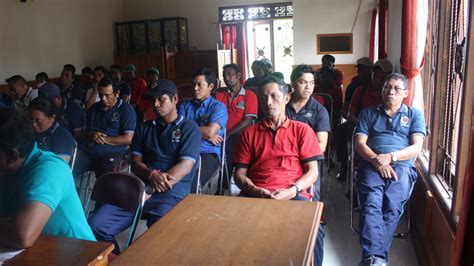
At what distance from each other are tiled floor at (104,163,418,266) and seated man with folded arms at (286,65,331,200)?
66 centimetres

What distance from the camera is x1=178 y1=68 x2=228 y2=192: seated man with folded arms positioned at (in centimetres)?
327

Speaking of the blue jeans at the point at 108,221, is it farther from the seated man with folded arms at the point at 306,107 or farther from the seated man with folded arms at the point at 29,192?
the seated man with folded arms at the point at 306,107

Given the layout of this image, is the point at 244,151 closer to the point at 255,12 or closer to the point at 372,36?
the point at 372,36

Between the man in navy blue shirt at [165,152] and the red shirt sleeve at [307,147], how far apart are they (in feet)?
2.13

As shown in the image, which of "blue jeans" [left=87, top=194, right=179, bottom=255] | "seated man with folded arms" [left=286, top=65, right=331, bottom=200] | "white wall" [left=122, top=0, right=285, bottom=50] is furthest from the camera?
"white wall" [left=122, top=0, right=285, bottom=50]

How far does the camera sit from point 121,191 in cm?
202

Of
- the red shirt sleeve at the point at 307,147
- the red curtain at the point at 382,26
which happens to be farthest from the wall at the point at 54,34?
the red shirt sleeve at the point at 307,147

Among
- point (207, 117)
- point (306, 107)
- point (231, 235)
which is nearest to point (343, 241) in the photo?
point (306, 107)

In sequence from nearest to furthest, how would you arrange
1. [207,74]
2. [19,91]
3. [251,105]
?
[207,74] → [251,105] → [19,91]

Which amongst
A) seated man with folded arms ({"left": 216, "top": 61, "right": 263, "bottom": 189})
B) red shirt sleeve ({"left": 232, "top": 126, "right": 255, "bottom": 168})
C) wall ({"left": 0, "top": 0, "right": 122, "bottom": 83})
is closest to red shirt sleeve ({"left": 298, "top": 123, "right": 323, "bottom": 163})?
red shirt sleeve ({"left": 232, "top": 126, "right": 255, "bottom": 168})

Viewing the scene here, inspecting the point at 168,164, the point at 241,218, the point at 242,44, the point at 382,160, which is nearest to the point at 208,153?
the point at 168,164

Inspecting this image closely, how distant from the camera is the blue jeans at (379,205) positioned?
2.49m

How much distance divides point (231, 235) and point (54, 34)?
30.8 ft

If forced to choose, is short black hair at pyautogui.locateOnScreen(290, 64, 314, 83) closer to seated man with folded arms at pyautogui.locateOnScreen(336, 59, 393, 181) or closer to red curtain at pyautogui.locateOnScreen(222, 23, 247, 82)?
seated man with folded arms at pyautogui.locateOnScreen(336, 59, 393, 181)
